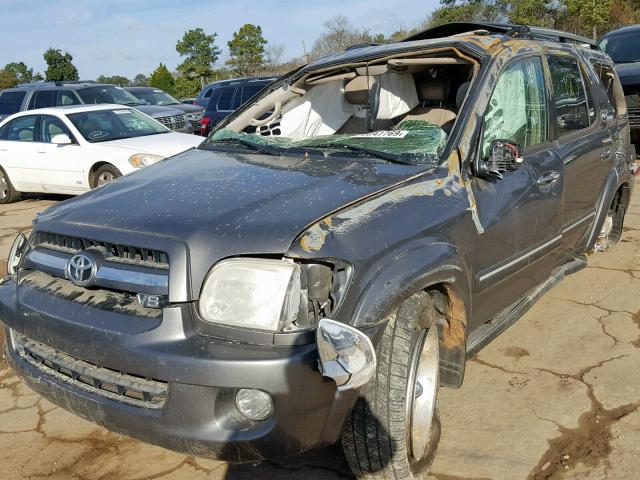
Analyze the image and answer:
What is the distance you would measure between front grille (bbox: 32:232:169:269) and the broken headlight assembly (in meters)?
0.22

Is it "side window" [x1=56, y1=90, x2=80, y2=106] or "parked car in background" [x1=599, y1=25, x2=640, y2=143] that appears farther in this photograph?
"side window" [x1=56, y1=90, x2=80, y2=106]

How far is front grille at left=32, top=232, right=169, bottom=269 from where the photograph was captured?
2259 mm

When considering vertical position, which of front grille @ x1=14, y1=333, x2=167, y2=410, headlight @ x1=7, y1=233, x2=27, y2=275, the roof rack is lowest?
front grille @ x1=14, y1=333, x2=167, y2=410

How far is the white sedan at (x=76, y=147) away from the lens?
828 centimetres

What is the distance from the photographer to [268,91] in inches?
164

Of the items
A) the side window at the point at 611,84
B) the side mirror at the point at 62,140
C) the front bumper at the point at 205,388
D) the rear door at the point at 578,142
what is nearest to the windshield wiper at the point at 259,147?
the front bumper at the point at 205,388

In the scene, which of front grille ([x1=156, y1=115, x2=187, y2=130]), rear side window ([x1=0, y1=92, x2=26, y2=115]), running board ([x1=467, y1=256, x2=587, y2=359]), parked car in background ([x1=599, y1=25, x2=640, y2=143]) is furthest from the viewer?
front grille ([x1=156, y1=115, x2=187, y2=130])

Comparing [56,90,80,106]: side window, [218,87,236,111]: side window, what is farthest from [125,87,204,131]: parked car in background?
[56,90,80,106]: side window

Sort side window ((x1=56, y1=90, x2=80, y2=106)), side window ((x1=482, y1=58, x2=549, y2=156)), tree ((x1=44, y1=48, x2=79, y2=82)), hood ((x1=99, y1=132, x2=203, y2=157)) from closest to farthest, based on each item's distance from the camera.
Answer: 1. side window ((x1=482, y1=58, x2=549, y2=156))
2. hood ((x1=99, y1=132, x2=203, y2=157))
3. side window ((x1=56, y1=90, x2=80, y2=106))
4. tree ((x1=44, y1=48, x2=79, y2=82))

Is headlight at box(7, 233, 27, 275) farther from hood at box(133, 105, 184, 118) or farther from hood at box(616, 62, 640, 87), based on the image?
hood at box(133, 105, 184, 118)

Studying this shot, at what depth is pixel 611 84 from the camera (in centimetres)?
482

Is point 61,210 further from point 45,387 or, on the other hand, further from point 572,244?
point 572,244

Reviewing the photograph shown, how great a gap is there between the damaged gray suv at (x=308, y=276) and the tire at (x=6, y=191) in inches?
286

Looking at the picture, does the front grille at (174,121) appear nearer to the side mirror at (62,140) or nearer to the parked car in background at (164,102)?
the parked car in background at (164,102)
